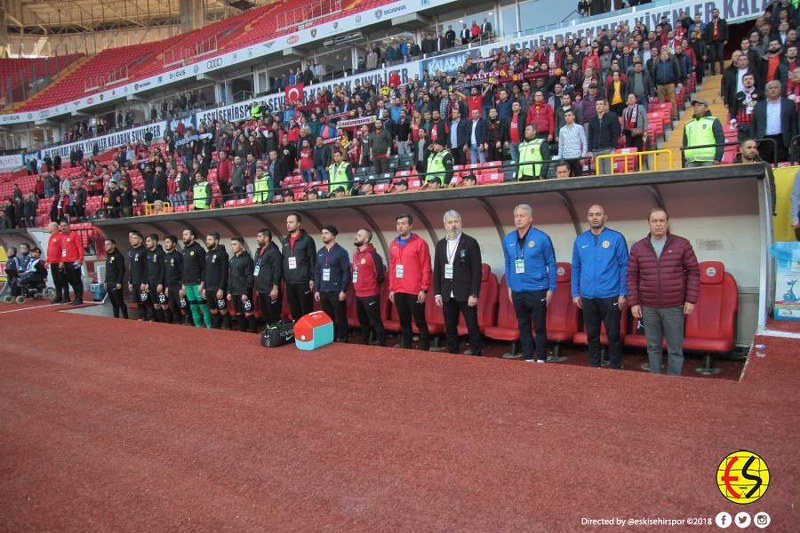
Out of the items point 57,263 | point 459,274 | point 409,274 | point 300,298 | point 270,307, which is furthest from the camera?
point 57,263

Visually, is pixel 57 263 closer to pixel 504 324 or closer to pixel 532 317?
pixel 504 324

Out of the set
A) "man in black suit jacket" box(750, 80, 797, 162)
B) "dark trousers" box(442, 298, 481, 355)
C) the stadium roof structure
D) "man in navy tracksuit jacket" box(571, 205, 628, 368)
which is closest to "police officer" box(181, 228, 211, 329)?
"dark trousers" box(442, 298, 481, 355)

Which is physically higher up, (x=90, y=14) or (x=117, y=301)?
(x=90, y=14)

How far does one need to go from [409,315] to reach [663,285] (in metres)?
2.97

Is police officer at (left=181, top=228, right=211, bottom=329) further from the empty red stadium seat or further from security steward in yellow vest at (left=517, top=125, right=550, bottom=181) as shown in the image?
security steward in yellow vest at (left=517, top=125, right=550, bottom=181)

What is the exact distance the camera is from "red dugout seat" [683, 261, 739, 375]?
18.0ft

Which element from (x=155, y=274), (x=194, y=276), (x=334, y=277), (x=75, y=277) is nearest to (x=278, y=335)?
(x=334, y=277)

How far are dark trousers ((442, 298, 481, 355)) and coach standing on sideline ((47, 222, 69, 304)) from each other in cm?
918

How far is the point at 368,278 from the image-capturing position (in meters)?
7.19

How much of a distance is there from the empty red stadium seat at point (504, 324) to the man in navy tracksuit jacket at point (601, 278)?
51.1 inches

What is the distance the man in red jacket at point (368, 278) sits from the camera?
7176mm

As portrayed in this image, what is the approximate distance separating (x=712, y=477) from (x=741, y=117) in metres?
7.00

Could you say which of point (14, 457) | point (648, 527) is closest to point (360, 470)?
point (648, 527)

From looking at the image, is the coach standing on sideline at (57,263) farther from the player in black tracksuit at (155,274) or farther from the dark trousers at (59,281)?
the player in black tracksuit at (155,274)
